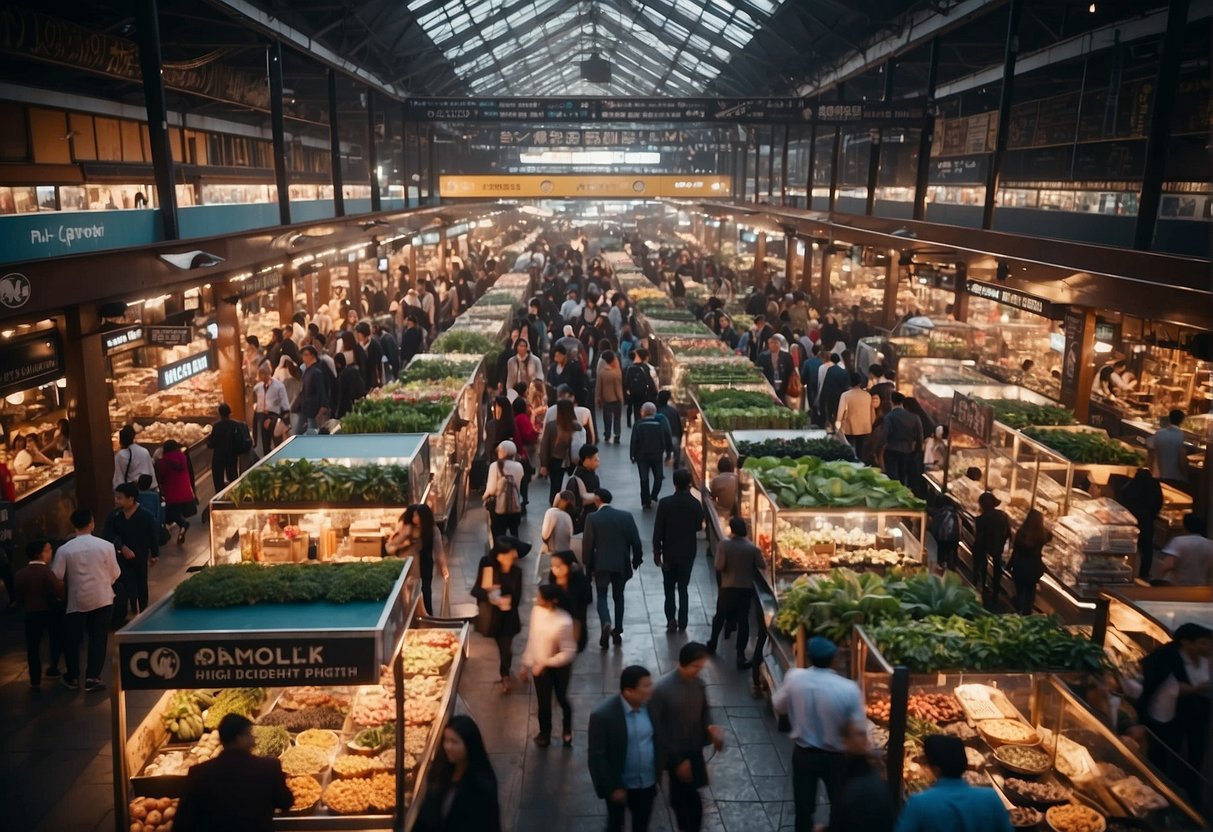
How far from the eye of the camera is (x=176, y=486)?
10297mm

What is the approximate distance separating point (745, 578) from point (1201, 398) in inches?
344

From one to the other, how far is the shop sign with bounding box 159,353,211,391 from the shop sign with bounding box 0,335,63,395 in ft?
9.69

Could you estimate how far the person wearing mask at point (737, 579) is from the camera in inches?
285

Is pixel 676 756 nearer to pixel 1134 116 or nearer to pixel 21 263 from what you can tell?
pixel 21 263

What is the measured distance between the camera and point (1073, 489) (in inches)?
363

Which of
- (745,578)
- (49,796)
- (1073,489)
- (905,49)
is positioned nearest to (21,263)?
(49,796)

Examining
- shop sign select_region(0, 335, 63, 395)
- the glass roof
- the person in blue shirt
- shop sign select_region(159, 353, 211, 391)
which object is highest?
the glass roof

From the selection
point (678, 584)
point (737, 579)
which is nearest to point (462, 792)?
point (737, 579)

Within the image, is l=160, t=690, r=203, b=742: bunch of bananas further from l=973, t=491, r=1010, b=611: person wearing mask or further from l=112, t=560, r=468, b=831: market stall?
l=973, t=491, r=1010, b=611: person wearing mask

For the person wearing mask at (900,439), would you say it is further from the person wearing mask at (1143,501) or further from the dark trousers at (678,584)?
the dark trousers at (678,584)

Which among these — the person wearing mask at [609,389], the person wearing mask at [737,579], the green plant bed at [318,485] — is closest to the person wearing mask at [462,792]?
the person wearing mask at [737,579]

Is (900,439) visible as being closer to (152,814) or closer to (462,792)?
(462,792)

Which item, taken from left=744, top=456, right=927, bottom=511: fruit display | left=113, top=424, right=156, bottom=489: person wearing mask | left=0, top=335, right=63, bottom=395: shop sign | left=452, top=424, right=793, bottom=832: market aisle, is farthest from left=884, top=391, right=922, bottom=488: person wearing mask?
left=0, top=335, right=63, bottom=395: shop sign

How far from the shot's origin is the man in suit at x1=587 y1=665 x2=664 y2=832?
4820 millimetres
